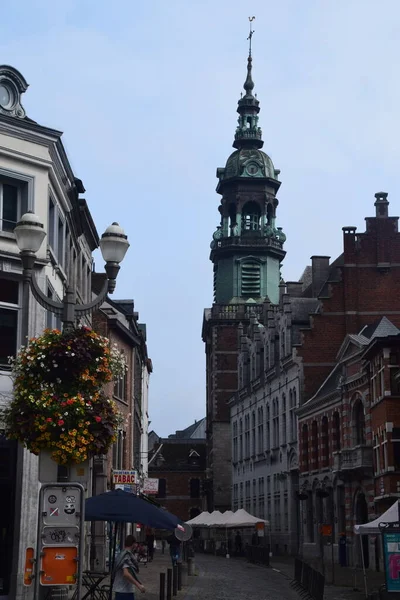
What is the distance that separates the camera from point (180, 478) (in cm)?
10925

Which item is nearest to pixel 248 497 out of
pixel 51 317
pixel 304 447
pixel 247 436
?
pixel 247 436

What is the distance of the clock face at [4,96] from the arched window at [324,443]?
97.3ft

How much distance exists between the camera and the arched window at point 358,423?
146 feet

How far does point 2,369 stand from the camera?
23672mm

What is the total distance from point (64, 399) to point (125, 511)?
18.5 ft

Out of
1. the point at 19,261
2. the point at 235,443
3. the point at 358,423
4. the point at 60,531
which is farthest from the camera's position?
the point at 235,443

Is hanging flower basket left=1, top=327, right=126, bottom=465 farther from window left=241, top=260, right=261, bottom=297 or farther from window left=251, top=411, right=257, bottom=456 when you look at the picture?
window left=241, top=260, right=261, bottom=297

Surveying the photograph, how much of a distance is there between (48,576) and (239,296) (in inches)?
3035

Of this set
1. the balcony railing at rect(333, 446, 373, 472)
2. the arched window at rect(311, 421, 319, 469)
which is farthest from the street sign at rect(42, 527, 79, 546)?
the arched window at rect(311, 421, 319, 469)

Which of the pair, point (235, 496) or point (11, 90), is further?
point (235, 496)

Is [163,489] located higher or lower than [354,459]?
higher

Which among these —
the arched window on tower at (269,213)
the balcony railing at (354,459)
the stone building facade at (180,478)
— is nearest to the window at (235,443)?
the arched window on tower at (269,213)

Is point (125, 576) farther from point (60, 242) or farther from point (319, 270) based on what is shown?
point (319, 270)

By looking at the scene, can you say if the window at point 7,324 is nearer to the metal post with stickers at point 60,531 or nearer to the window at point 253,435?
the metal post with stickers at point 60,531
